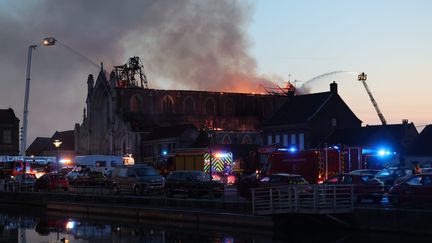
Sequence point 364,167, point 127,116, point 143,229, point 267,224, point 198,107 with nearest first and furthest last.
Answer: point 267,224, point 143,229, point 364,167, point 127,116, point 198,107

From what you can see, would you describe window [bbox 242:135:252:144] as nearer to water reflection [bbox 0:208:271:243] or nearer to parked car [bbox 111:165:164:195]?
parked car [bbox 111:165:164:195]

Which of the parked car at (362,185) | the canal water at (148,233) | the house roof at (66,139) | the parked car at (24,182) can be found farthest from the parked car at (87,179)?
the house roof at (66,139)

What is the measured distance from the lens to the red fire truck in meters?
47.9

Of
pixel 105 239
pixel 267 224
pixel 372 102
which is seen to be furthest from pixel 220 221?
pixel 372 102

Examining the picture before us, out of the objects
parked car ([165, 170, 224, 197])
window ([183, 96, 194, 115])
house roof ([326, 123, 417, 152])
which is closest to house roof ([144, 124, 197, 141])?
window ([183, 96, 194, 115])

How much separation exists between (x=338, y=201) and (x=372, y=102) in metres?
123

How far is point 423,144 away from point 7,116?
7882 cm

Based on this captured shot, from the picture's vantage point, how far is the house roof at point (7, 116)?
128375 millimetres

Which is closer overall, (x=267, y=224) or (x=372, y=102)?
(x=267, y=224)

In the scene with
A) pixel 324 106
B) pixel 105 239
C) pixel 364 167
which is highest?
pixel 324 106

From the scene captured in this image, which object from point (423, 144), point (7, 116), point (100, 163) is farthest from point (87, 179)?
point (7, 116)

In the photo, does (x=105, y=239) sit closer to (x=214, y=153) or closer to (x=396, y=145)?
(x=214, y=153)

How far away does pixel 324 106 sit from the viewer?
293ft

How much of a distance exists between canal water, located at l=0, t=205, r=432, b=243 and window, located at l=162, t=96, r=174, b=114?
74.3m
